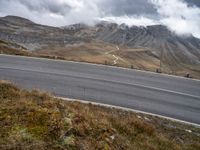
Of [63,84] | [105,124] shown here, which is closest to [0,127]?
[105,124]

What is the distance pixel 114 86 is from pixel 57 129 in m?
11.9

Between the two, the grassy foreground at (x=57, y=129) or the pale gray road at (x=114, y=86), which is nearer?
the grassy foreground at (x=57, y=129)

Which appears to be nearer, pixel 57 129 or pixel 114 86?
pixel 57 129

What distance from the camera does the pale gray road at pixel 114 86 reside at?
47.9 feet

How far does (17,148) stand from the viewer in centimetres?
530

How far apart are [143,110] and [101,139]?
292 inches

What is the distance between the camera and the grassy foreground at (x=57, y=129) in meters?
5.77

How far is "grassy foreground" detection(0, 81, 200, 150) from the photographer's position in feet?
18.9

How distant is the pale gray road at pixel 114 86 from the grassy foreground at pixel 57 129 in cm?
542

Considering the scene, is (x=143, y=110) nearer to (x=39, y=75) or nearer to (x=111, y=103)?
(x=111, y=103)

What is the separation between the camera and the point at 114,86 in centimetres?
1800

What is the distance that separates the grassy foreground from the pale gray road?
5.42 m

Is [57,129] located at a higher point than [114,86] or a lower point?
higher

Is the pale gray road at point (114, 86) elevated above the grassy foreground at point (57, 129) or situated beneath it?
situated beneath
